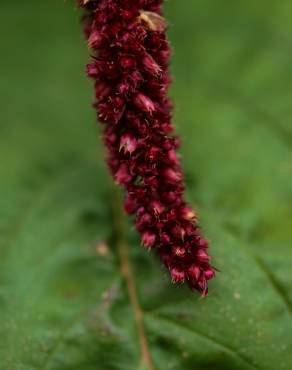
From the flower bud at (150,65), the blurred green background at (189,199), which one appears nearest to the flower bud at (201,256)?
the blurred green background at (189,199)

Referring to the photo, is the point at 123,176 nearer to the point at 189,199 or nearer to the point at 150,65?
the point at 150,65

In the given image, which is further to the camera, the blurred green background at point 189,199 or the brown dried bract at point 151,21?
the blurred green background at point 189,199

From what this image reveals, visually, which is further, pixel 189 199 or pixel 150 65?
pixel 189 199

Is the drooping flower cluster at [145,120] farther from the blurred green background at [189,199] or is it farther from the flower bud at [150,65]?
the blurred green background at [189,199]

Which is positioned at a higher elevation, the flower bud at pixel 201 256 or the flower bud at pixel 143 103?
the flower bud at pixel 143 103

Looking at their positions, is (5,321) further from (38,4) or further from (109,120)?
(38,4)

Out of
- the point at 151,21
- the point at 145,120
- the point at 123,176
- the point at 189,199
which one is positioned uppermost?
the point at 151,21

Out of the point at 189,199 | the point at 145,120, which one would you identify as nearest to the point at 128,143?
the point at 145,120
